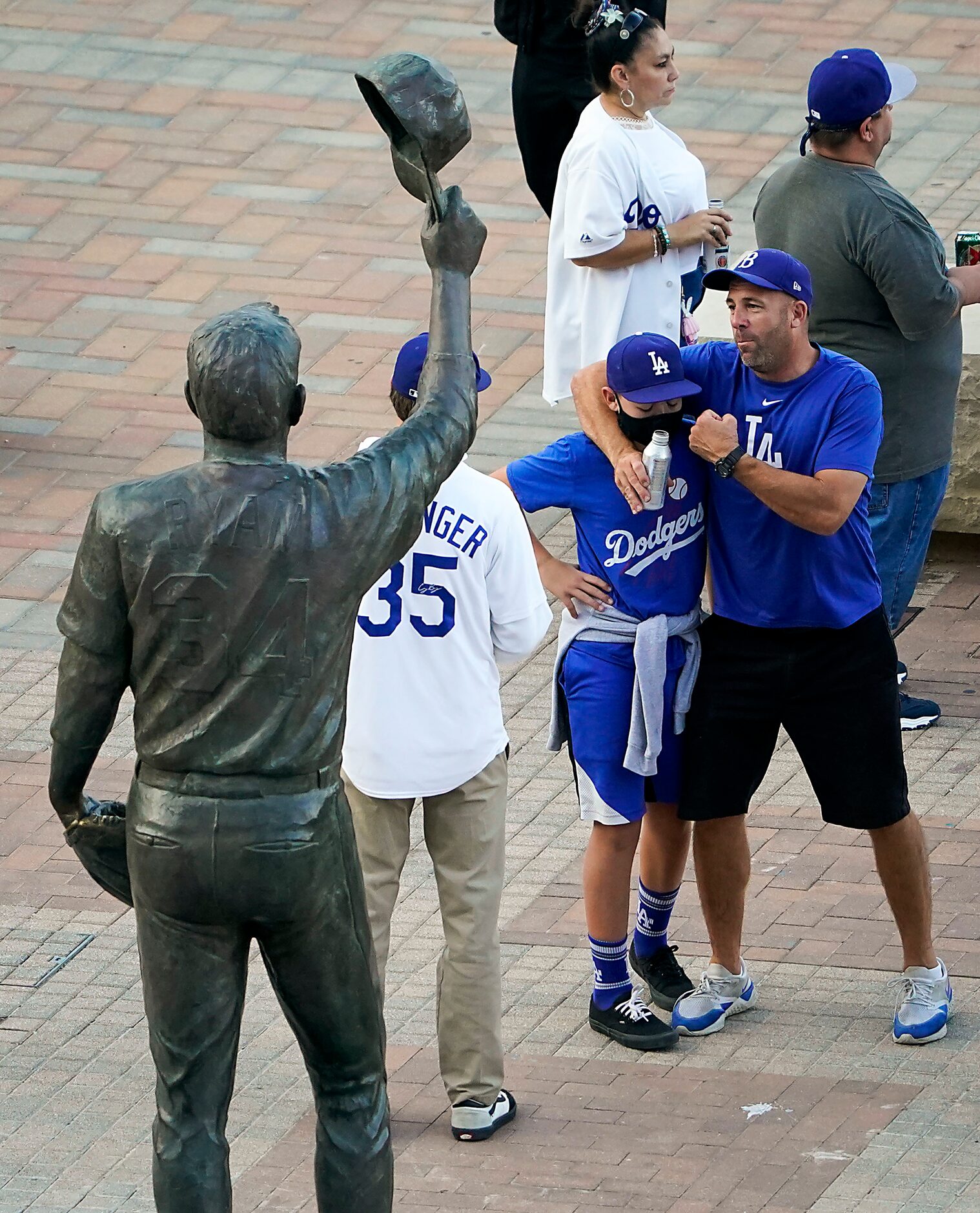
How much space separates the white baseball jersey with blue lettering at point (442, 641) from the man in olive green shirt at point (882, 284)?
197 cm

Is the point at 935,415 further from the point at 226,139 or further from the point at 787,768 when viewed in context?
the point at 226,139

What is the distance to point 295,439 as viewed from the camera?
10.2 m

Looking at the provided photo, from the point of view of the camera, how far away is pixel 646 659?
239 inches

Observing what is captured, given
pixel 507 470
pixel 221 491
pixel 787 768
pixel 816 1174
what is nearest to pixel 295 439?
pixel 787 768

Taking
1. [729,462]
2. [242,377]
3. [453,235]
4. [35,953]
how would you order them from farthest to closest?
[35,953], [729,462], [453,235], [242,377]

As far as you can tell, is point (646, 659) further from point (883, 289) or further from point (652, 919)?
point (883, 289)

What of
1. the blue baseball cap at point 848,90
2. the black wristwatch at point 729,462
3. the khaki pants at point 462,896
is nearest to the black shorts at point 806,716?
the black wristwatch at point 729,462

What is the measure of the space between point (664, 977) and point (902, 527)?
2000mm

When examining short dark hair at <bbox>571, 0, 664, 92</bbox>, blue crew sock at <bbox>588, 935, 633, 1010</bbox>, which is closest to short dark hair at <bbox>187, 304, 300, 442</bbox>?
blue crew sock at <bbox>588, 935, 633, 1010</bbox>

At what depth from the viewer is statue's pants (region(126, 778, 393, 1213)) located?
446 cm

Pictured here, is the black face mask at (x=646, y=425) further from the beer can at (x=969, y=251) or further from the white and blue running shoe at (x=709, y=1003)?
the beer can at (x=969, y=251)

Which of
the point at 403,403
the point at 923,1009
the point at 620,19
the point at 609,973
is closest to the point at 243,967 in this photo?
the point at 403,403

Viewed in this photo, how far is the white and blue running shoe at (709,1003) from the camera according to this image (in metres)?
6.39

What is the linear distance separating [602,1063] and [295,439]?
449cm
